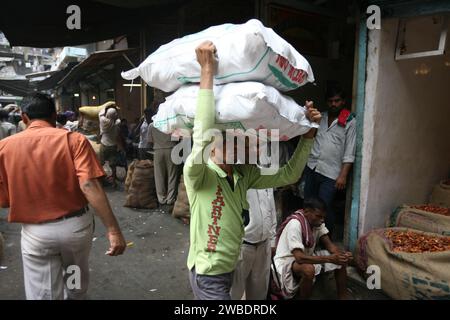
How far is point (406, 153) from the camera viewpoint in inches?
161

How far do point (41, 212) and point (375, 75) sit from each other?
3.17 m

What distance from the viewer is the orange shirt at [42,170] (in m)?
2.36

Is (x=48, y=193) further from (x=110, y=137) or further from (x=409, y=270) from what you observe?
(x=110, y=137)

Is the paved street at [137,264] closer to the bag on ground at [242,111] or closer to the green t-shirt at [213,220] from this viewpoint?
the green t-shirt at [213,220]

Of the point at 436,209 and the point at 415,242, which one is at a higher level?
the point at 436,209

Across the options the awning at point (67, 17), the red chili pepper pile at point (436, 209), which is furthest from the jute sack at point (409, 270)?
the awning at point (67, 17)


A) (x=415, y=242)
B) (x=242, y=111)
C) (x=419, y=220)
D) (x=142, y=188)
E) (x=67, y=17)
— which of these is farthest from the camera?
(x=142, y=188)

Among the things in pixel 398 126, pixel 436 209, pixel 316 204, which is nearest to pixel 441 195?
pixel 436 209

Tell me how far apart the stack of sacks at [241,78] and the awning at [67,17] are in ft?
10.4

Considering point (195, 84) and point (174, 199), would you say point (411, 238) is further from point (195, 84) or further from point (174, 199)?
point (174, 199)

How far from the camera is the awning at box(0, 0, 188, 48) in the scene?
16.1 feet

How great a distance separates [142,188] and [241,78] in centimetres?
476

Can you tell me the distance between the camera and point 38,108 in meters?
2.48
